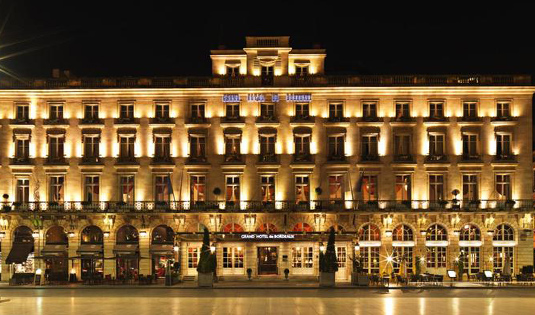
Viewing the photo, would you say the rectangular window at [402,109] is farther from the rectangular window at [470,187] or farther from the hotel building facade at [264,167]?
the rectangular window at [470,187]

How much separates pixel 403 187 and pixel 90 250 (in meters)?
28.8

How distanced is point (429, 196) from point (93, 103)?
32047 mm

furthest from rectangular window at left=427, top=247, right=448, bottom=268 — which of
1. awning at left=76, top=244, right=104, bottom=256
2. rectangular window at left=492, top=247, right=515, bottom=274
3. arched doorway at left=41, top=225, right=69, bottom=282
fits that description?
arched doorway at left=41, top=225, right=69, bottom=282

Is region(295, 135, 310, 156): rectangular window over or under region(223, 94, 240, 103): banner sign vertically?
under

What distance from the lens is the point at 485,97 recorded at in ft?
225

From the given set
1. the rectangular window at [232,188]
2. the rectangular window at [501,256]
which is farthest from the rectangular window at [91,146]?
the rectangular window at [501,256]

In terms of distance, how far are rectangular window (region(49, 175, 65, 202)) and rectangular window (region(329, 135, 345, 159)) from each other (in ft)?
81.6

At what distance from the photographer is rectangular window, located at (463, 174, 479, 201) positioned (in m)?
68.1

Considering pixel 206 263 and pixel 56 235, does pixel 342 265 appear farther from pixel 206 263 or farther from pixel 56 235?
pixel 56 235

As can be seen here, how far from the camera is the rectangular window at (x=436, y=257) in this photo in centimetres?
6684

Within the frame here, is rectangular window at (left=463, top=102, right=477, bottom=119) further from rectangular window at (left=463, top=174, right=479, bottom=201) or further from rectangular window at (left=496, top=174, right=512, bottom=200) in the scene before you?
rectangular window at (left=496, top=174, right=512, bottom=200)

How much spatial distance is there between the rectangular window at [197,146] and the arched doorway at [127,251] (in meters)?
8.77

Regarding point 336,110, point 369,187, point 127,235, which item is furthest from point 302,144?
point 127,235

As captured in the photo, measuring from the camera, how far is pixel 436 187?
6819 cm
